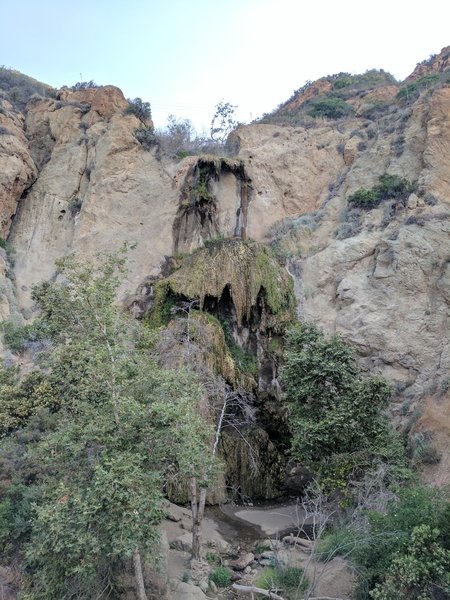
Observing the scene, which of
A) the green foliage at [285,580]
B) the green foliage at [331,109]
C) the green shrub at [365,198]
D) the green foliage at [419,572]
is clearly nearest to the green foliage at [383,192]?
the green shrub at [365,198]

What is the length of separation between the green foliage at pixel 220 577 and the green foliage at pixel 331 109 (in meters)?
29.9

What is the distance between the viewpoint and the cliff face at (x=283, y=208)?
19.8 m

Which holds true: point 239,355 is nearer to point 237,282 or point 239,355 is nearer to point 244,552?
point 237,282

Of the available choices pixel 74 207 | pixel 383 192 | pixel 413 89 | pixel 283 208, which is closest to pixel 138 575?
pixel 383 192

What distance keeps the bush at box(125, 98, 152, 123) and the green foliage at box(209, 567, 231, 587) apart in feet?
80.0

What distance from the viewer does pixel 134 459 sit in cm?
817

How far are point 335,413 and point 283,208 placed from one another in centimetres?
1608

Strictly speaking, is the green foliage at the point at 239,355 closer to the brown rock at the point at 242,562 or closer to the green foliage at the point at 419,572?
the brown rock at the point at 242,562

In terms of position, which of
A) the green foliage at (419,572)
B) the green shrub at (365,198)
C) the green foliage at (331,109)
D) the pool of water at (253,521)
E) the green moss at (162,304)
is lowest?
the pool of water at (253,521)

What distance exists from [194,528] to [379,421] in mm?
5754

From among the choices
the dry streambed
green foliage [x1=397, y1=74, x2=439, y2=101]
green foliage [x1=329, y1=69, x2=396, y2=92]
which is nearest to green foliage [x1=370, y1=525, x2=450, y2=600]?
the dry streambed

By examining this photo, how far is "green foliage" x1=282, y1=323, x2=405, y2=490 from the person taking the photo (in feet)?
44.6

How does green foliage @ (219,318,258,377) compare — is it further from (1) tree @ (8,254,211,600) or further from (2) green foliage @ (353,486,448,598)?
(2) green foliage @ (353,486,448,598)

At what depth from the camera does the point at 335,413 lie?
45.7 ft
